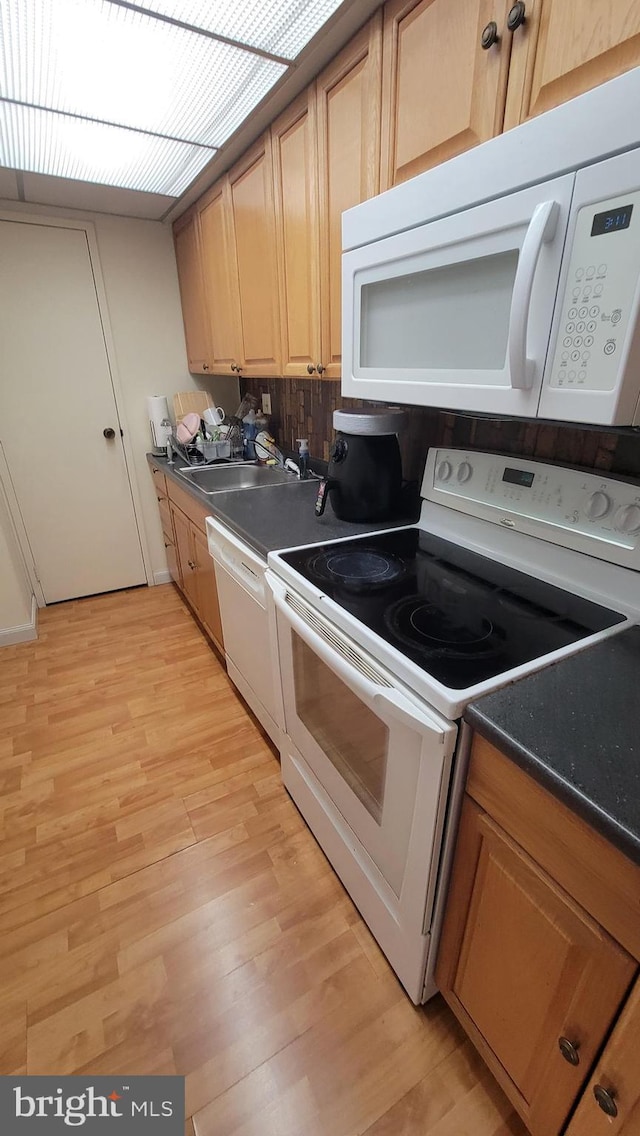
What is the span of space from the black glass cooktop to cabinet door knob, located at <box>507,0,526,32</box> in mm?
986

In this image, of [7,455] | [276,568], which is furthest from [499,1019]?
[7,455]

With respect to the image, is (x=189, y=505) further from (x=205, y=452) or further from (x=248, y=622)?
(x=248, y=622)

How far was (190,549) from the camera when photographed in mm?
2328

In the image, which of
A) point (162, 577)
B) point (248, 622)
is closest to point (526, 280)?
point (248, 622)

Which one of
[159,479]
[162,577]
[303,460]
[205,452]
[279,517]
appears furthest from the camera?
[162,577]

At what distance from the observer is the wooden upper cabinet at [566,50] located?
63 centimetres

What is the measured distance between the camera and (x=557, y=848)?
62cm

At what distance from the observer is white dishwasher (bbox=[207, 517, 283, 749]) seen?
1414mm

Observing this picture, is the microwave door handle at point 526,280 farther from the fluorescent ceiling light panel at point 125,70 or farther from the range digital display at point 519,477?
the fluorescent ceiling light panel at point 125,70

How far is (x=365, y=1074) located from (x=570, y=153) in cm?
171

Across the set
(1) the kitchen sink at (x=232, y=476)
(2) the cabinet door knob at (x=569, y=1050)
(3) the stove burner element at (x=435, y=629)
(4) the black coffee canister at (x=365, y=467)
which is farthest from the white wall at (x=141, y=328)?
(2) the cabinet door knob at (x=569, y=1050)

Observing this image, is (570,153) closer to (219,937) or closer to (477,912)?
(477,912)

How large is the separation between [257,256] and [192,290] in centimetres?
96
